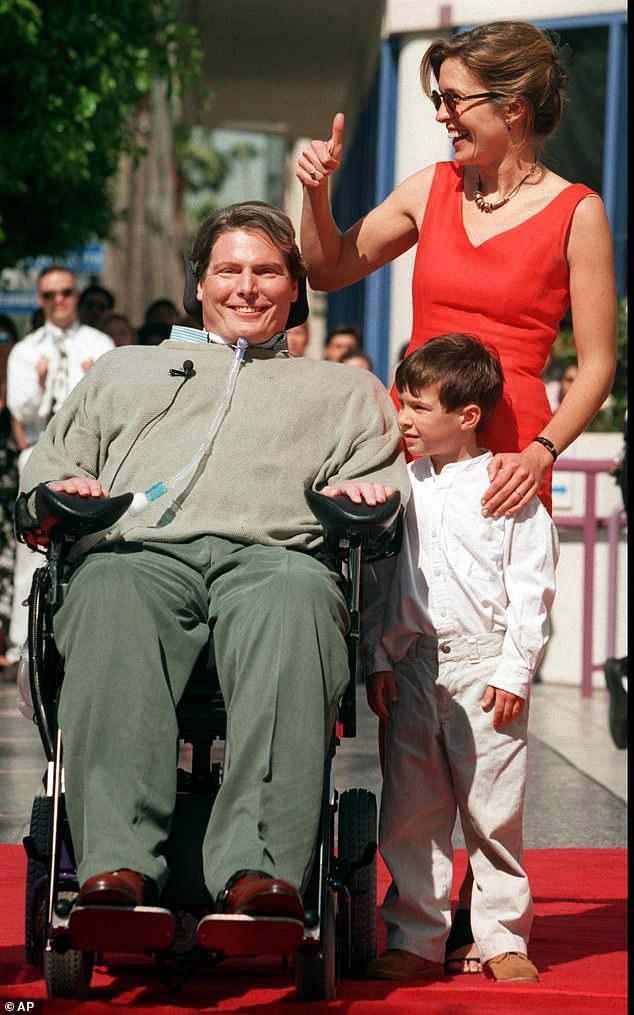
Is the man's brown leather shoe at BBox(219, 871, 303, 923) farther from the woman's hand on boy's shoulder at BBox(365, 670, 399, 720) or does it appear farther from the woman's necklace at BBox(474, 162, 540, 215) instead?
the woman's necklace at BBox(474, 162, 540, 215)

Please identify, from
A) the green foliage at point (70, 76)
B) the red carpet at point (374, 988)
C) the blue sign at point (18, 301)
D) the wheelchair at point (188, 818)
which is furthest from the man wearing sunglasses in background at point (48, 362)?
the blue sign at point (18, 301)

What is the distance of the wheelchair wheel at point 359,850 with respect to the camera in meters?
4.00

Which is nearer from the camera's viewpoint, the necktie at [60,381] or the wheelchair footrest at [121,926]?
the wheelchair footrest at [121,926]

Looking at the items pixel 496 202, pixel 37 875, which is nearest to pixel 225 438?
pixel 496 202

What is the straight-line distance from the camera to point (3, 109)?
12375mm

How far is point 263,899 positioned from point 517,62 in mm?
2036

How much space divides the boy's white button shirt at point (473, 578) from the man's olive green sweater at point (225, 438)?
163 millimetres

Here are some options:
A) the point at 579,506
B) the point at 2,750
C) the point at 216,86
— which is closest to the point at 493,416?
the point at 2,750

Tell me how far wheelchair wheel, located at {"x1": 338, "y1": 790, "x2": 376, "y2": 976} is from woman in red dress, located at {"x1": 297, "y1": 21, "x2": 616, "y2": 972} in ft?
1.02

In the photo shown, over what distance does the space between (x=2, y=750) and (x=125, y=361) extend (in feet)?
12.4

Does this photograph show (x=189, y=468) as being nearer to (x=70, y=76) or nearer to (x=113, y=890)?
(x=113, y=890)

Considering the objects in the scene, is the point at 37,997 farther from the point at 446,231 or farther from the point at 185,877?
the point at 446,231

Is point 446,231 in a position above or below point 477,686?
above

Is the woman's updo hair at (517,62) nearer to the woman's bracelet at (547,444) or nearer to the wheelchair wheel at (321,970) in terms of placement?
the woman's bracelet at (547,444)
